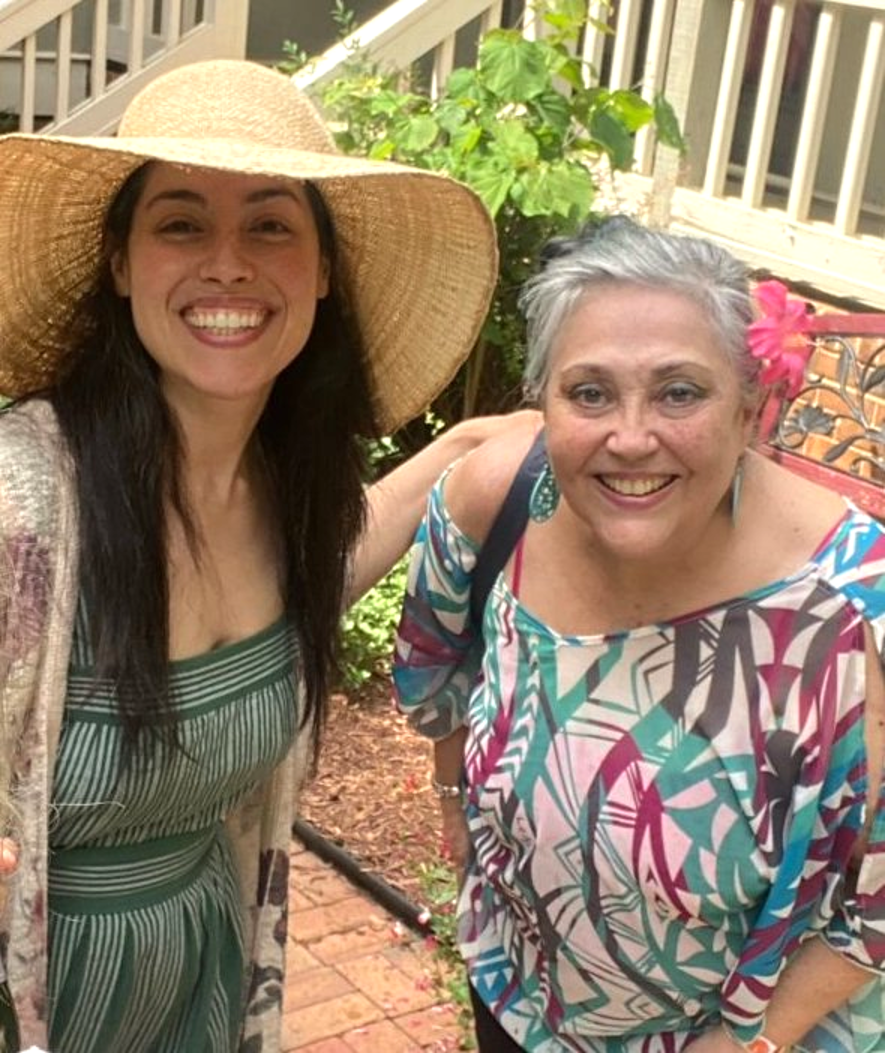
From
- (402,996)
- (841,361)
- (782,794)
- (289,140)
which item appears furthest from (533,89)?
(782,794)

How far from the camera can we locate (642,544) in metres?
2.19

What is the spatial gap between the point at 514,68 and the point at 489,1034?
3621 mm

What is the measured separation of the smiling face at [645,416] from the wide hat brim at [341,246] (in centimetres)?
41

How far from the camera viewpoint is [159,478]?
230cm

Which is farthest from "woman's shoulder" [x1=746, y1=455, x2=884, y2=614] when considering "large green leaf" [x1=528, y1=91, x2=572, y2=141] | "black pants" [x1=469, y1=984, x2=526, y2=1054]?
"large green leaf" [x1=528, y1=91, x2=572, y2=141]

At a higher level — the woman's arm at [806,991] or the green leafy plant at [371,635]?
the woman's arm at [806,991]

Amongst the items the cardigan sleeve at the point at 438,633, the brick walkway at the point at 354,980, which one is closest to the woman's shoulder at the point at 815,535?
the cardigan sleeve at the point at 438,633

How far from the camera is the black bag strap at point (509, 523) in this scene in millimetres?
2441

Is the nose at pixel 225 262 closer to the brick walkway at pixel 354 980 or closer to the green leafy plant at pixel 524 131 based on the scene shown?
the brick walkway at pixel 354 980

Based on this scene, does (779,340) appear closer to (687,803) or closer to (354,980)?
(687,803)

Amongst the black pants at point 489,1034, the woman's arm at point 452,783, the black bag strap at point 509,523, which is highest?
the black bag strap at point 509,523

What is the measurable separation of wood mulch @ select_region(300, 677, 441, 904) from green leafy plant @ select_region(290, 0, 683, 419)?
143 cm

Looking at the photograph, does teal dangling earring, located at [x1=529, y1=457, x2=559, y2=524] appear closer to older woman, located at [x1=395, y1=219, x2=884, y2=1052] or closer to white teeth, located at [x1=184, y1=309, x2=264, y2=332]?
older woman, located at [x1=395, y1=219, x2=884, y2=1052]

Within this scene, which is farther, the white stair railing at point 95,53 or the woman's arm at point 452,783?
the white stair railing at point 95,53
